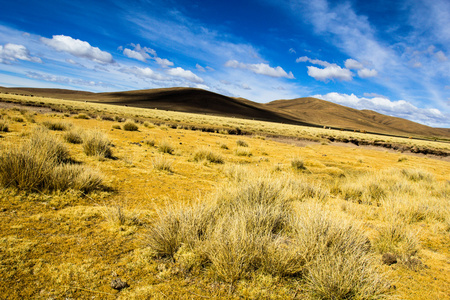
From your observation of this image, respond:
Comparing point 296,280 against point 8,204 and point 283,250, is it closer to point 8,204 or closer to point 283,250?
point 283,250

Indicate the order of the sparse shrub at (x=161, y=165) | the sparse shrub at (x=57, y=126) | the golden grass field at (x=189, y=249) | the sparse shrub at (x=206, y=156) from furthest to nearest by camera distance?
the sparse shrub at (x=57, y=126), the sparse shrub at (x=206, y=156), the sparse shrub at (x=161, y=165), the golden grass field at (x=189, y=249)

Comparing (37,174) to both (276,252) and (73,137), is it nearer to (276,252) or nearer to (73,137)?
(276,252)

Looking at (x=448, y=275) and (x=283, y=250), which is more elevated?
(x=283, y=250)

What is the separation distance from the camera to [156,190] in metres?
5.06

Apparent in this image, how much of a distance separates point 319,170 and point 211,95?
150 meters

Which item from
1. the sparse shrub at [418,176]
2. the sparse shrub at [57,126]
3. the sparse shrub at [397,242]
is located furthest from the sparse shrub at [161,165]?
the sparse shrub at [418,176]

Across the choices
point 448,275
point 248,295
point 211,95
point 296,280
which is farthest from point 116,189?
point 211,95

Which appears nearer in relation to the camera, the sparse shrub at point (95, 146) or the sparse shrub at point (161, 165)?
the sparse shrub at point (161, 165)

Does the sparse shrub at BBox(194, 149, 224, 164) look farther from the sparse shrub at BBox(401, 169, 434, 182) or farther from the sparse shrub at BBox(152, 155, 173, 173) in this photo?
the sparse shrub at BBox(401, 169, 434, 182)

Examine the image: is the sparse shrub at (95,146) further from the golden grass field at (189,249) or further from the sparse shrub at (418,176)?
the sparse shrub at (418,176)

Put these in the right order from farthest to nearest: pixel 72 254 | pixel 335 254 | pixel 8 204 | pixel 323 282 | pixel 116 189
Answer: pixel 116 189 < pixel 8 204 < pixel 335 254 < pixel 72 254 < pixel 323 282

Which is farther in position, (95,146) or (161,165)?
(95,146)

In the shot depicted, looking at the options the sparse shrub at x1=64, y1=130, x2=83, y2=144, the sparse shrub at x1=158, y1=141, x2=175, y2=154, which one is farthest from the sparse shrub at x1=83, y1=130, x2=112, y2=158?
the sparse shrub at x1=158, y1=141, x2=175, y2=154

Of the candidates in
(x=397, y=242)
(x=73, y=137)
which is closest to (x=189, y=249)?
(x=397, y=242)
